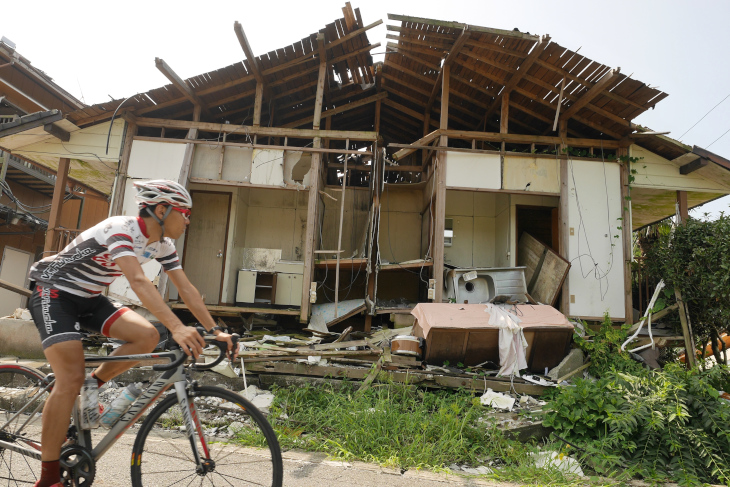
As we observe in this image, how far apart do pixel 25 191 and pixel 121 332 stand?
14318 millimetres

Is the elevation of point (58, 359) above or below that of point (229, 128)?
below

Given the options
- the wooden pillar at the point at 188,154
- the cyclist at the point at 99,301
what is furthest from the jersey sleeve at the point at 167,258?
the wooden pillar at the point at 188,154

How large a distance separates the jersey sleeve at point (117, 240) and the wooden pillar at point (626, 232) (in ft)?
28.4

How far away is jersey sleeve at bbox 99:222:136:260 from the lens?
235 centimetres

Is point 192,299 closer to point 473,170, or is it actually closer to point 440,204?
point 440,204

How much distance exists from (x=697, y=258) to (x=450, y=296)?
13.2 ft

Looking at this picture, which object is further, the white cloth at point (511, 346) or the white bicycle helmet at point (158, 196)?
the white cloth at point (511, 346)

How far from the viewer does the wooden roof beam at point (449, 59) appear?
25.9 ft

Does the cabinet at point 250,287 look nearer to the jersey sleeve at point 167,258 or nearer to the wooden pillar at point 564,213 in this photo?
the wooden pillar at point 564,213

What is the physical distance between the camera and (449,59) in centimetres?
868

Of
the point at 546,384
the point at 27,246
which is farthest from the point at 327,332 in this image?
the point at 27,246

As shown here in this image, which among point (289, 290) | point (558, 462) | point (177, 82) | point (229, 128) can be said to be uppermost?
point (177, 82)

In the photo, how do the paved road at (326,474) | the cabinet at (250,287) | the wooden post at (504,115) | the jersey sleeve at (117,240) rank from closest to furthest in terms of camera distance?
the jersey sleeve at (117,240) → the paved road at (326,474) → the wooden post at (504,115) → the cabinet at (250,287)

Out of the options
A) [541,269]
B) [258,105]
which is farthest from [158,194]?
[541,269]
